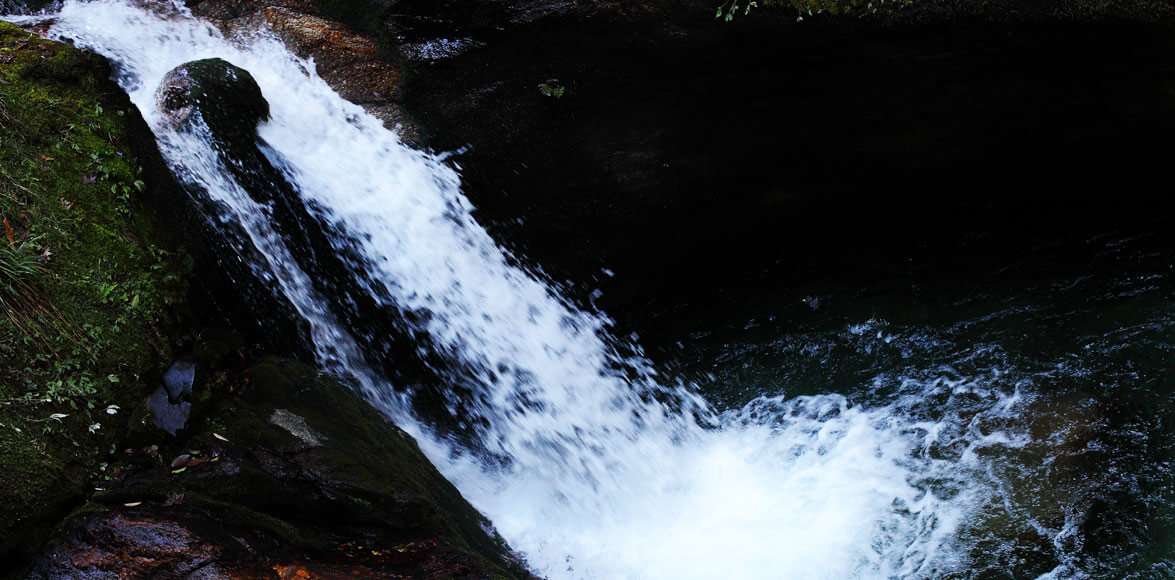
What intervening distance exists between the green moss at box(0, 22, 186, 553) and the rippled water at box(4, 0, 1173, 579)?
706mm

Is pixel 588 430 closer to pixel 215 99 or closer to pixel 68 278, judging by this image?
pixel 68 278

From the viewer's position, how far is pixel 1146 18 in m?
9.75

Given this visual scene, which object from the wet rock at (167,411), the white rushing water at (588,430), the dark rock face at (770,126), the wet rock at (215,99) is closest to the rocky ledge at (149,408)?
the wet rock at (167,411)

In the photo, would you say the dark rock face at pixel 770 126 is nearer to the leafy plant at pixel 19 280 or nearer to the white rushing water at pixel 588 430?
the white rushing water at pixel 588 430

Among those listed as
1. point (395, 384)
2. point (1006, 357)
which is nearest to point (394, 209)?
point (395, 384)

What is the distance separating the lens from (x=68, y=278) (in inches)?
167

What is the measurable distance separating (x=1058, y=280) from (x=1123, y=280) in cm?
55

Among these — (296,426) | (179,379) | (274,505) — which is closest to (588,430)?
(296,426)

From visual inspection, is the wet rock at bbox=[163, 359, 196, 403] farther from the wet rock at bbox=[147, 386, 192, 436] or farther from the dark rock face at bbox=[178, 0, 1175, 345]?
the dark rock face at bbox=[178, 0, 1175, 345]

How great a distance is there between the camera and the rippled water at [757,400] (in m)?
5.28

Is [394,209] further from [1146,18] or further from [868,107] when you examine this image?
[1146,18]

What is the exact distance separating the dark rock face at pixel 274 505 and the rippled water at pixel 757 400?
98 centimetres

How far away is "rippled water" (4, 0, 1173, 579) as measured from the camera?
5281mm

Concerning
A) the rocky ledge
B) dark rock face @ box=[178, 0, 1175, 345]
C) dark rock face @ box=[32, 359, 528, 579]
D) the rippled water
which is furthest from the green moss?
dark rock face @ box=[178, 0, 1175, 345]
